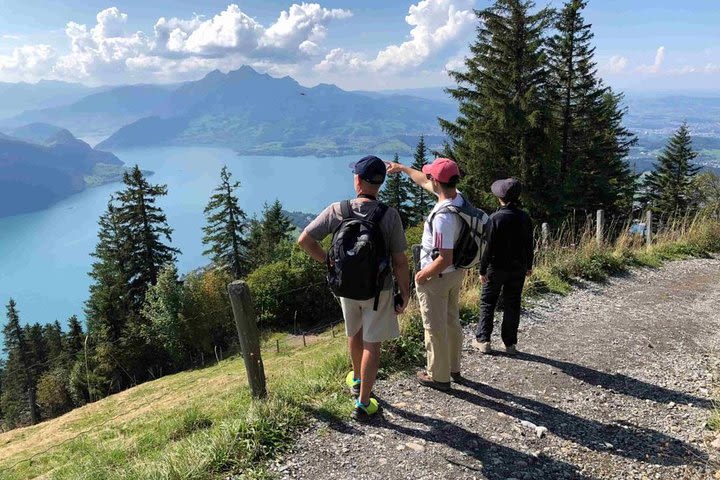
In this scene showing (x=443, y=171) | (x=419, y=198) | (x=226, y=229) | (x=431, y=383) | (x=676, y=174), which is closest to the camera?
(x=443, y=171)

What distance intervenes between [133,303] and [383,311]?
37.1 m

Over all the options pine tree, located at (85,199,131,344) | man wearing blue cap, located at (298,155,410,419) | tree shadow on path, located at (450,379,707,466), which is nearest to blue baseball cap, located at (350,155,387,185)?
man wearing blue cap, located at (298,155,410,419)

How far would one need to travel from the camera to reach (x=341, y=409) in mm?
4184

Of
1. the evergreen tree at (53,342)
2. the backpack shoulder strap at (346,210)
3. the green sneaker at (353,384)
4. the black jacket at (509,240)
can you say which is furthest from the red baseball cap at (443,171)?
the evergreen tree at (53,342)

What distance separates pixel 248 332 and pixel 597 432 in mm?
3276

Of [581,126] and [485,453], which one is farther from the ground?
[581,126]

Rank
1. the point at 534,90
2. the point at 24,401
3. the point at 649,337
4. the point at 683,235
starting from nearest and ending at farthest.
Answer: the point at 649,337
the point at 683,235
the point at 534,90
the point at 24,401

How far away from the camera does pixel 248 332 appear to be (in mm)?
4184

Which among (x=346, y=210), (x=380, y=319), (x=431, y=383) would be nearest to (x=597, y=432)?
(x=431, y=383)

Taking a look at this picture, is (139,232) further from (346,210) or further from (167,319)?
(346,210)

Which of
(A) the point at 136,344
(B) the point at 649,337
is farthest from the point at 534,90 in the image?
(A) the point at 136,344

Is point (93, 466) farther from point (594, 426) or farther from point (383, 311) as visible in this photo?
point (594, 426)

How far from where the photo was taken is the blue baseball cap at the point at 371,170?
3.50 metres

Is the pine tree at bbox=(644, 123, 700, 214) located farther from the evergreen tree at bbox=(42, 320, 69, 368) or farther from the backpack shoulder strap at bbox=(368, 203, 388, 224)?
the evergreen tree at bbox=(42, 320, 69, 368)
